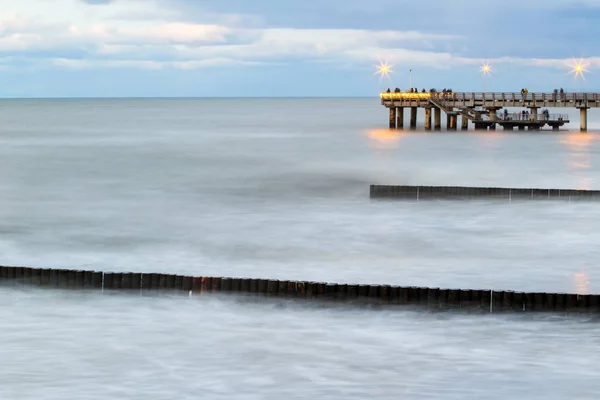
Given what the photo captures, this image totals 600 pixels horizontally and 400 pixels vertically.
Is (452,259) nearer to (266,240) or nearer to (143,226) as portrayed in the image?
Result: (266,240)

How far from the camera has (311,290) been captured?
18703 millimetres

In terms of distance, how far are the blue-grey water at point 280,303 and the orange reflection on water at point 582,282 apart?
0.03 metres

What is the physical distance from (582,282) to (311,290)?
217 inches

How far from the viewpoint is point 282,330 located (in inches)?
677

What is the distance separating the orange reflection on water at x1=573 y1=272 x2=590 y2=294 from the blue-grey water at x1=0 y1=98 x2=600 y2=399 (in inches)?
1.1

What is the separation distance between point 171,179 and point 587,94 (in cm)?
4656

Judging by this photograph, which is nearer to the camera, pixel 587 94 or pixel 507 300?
pixel 507 300

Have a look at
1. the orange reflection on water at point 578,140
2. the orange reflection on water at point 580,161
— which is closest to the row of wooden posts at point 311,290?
the orange reflection on water at point 580,161

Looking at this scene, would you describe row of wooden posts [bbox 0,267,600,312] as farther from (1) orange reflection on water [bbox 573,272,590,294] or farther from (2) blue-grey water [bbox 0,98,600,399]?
(1) orange reflection on water [bbox 573,272,590,294]

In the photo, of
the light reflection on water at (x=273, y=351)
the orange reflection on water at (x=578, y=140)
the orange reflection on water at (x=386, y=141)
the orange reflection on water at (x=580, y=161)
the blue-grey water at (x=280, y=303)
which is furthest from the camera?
the orange reflection on water at (x=386, y=141)

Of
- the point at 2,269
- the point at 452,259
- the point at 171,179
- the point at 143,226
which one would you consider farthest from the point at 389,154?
the point at 2,269

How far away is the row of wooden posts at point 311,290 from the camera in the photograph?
1788 centimetres

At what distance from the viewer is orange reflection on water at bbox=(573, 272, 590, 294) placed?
2014cm

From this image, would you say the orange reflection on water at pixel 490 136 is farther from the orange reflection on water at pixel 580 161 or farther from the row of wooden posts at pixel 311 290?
the row of wooden posts at pixel 311 290
